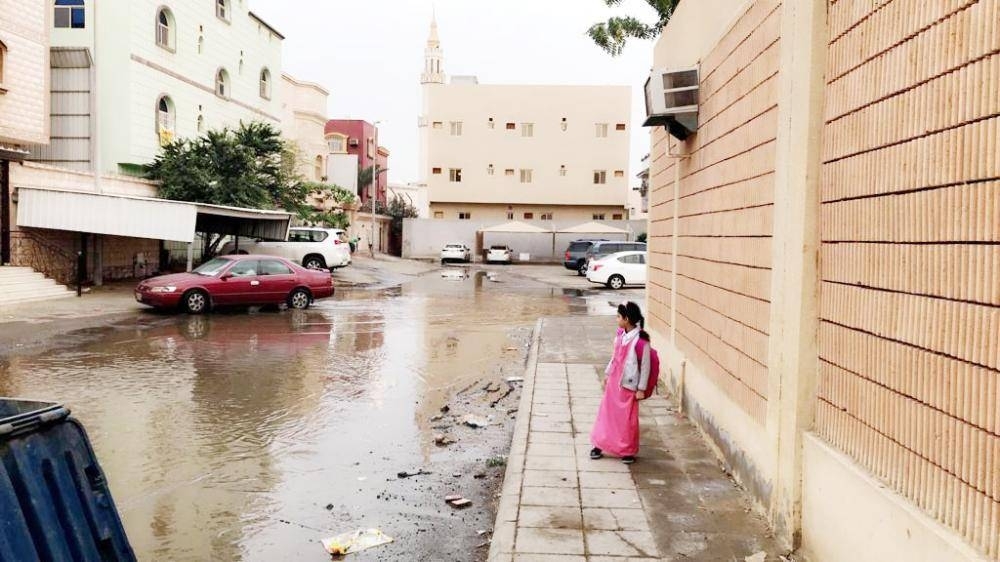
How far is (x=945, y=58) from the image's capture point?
308 centimetres

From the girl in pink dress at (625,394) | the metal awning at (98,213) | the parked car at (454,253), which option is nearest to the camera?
the girl in pink dress at (625,394)

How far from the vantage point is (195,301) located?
56.0ft

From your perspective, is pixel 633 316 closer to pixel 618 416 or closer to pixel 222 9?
pixel 618 416

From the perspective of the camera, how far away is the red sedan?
663 inches

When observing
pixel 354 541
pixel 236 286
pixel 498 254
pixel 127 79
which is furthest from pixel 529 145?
pixel 354 541

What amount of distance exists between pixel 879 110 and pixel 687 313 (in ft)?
15.2

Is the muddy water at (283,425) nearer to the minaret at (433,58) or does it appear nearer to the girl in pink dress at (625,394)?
the girl in pink dress at (625,394)

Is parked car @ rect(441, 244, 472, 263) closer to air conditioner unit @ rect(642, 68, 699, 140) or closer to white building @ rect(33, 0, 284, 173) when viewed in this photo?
white building @ rect(33, 0, 284, 173)

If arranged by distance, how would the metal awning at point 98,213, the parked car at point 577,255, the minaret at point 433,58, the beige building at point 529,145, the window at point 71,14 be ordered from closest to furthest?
the metal awning at point 98,213 < the window at point 71,14 < the parked car at point 577,255 < the beige building at point 529,145 < the minaret at point 433,58

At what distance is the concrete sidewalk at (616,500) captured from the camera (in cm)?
460

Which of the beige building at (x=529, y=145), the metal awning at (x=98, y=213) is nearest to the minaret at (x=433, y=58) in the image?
the beige building at (x=529, y=145)

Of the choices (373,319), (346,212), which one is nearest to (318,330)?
(373,319)

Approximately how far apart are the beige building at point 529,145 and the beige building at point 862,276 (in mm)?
47851

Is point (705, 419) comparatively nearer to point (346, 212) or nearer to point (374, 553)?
point (374, 553)
